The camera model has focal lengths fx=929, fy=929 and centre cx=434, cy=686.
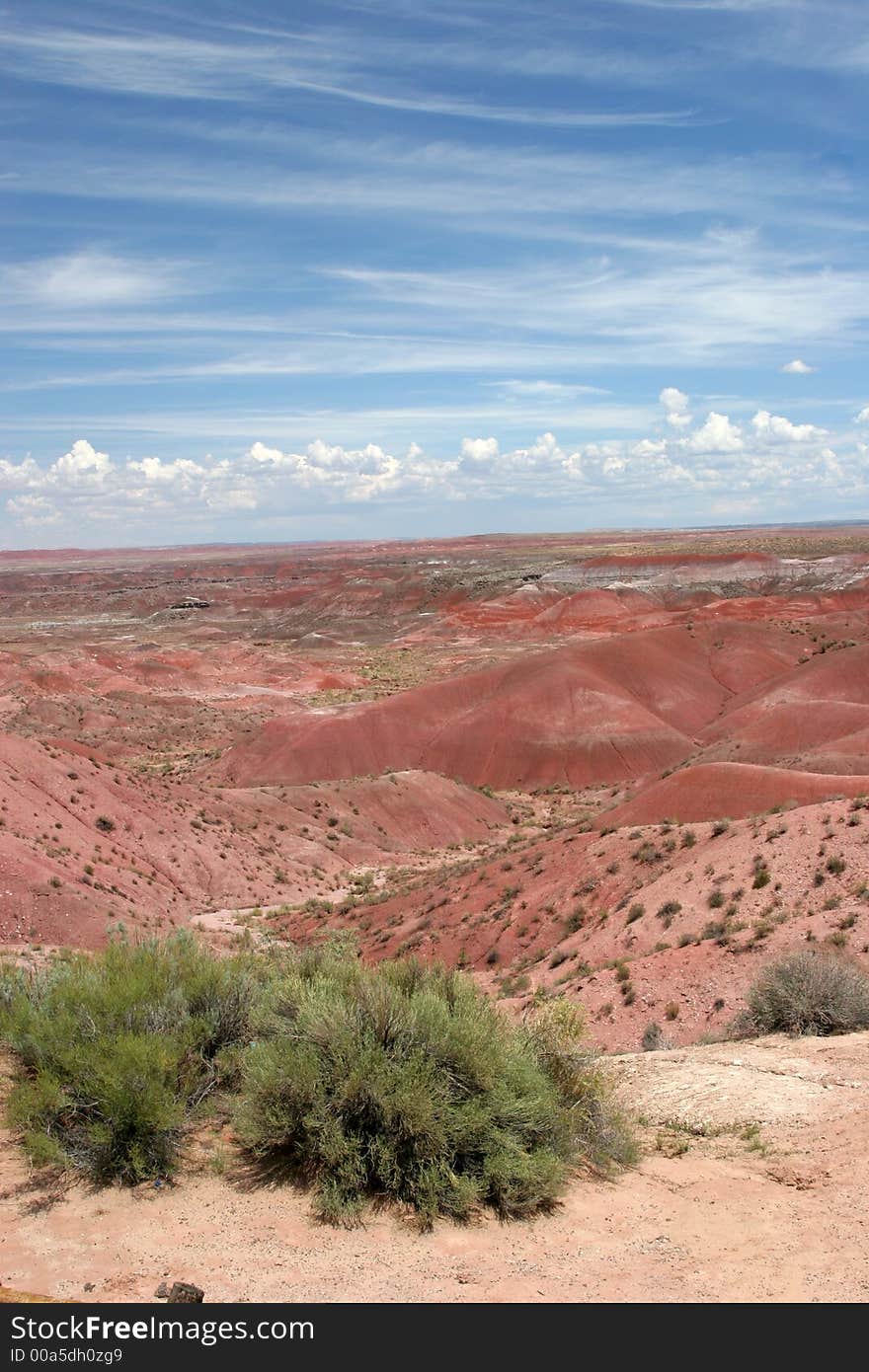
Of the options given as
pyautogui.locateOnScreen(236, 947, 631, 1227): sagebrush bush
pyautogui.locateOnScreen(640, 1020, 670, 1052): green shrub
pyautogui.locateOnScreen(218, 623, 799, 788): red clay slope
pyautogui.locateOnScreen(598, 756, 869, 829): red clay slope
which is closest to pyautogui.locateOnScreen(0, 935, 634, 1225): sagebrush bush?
pyautogui.locateOnScreen(236, 947, 631, 1227): sagebrush bush

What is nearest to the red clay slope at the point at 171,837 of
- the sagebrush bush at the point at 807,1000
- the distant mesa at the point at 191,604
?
the sagebrush bush at the point at 807,1000

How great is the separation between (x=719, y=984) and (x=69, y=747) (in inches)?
1151

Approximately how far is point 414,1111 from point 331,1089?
68cm

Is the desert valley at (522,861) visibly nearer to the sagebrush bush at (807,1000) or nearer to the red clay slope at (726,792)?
the red clay slope at (726,792)

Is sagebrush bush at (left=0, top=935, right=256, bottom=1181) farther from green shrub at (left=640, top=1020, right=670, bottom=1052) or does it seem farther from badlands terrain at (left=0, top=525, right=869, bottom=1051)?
badlands terrain at (left=0, top=525, right=869, bottom=1051)

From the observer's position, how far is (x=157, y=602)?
160000 millimetres

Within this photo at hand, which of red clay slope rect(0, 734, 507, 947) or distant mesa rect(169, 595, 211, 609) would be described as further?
distant mesa rect(169, 595, 211, 609)

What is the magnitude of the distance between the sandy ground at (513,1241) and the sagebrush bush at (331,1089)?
247 millimetres

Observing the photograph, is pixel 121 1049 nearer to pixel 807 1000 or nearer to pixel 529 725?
pixel 807 1000

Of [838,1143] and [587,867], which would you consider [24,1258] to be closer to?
[838,1143]

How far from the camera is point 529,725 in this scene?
53.8 meters

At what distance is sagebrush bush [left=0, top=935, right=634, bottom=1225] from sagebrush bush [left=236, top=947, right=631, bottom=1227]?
1cm

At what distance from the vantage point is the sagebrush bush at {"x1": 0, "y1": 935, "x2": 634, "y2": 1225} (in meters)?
6.45

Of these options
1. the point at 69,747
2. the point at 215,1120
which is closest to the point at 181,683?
the point at 69,747
